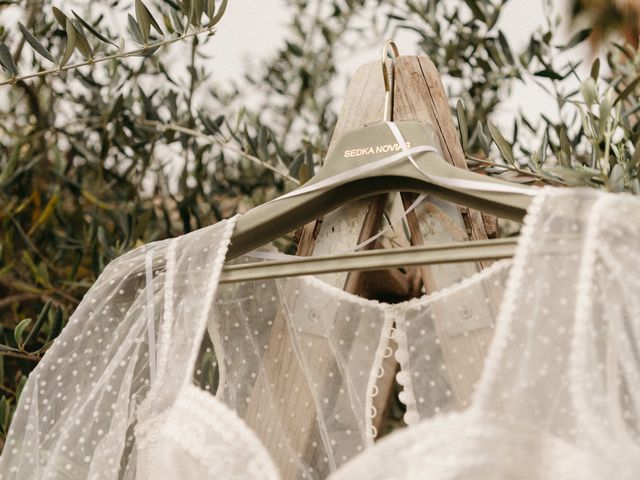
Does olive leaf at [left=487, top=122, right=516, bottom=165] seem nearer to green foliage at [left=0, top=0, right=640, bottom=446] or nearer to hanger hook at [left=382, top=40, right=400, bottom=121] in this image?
green foliage at [left=0, top=0, right=640, bottom=446]

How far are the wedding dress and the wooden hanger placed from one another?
3 centimetres

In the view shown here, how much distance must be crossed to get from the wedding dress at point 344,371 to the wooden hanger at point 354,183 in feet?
0.11

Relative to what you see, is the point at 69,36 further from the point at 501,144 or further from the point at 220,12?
the point at 501,144

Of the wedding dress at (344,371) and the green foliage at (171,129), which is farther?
the green foliage at (171,129)

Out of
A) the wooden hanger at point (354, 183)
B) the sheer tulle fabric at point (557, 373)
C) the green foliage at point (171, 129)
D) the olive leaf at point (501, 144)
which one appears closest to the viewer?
the sheer tulle fabric at point (557, 373)

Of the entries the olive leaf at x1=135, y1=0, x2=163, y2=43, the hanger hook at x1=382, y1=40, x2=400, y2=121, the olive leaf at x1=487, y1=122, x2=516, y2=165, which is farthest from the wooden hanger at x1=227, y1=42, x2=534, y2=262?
the olive leaf at x1=135, y1=0, x2=163, y2=43

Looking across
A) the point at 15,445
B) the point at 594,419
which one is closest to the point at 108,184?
the point at 15,445

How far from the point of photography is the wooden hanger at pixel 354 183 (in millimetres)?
699

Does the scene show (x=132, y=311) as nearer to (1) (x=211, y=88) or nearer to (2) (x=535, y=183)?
(2) (x=535, y=183)

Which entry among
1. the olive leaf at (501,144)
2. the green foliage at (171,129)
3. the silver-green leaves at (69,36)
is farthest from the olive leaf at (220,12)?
the olive leaf at (501,144)

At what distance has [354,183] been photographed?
0.73m

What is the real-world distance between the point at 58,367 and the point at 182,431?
22 centimetres

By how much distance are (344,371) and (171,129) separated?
606 mm

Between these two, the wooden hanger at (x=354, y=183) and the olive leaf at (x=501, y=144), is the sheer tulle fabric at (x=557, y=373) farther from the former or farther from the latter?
the olive leaf at (x=501, y=144)
